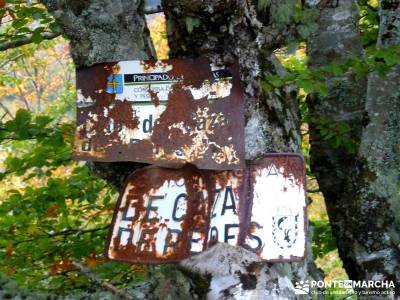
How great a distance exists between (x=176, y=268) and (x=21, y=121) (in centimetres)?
181

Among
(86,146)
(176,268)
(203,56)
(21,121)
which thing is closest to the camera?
(176,268)

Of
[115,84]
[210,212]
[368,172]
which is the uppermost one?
[115,84]

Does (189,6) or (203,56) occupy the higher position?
(189,6)

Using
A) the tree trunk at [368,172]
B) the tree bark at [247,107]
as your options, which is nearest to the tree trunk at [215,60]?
the tree bark at [247,107]

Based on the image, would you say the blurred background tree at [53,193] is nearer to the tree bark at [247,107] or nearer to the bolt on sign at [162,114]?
the tree bark at [247,107]

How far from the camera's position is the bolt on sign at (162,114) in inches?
71.3

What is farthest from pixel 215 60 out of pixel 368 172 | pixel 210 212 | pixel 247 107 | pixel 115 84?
pixel 368 172

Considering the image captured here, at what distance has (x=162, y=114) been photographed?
75.3 inches

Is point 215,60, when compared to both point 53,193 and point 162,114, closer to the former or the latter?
point 162,114

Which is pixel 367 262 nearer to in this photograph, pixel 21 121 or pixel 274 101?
pixel 274 101

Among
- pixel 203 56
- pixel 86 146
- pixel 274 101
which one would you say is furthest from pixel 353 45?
pixel 86 146

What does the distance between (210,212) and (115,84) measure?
59 cm

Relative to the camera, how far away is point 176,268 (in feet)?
5.57

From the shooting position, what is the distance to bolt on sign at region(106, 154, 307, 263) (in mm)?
1710
